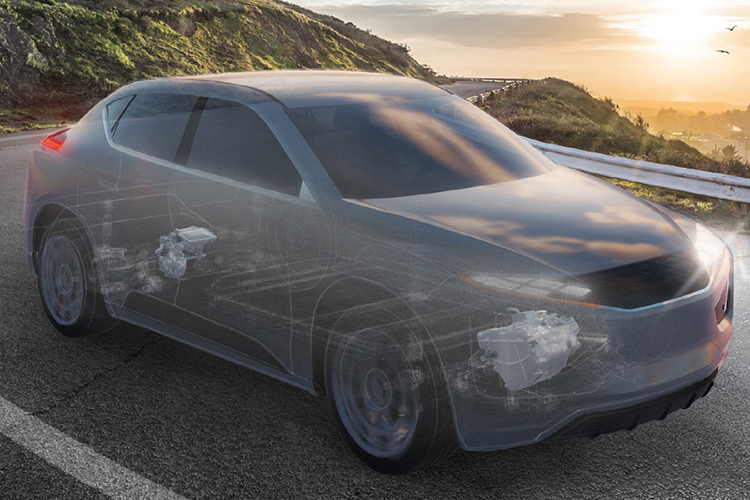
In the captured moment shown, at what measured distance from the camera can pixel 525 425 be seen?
3176 mm

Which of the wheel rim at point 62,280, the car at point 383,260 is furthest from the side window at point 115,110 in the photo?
the wheel rim at point 62,280

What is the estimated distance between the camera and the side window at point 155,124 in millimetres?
4703

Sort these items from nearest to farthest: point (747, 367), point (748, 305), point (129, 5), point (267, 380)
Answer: point (267, 380) < point (747, 367) < point (748, 305) < point (129, 5)

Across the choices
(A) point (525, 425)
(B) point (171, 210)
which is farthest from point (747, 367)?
(B) point (171, 210)

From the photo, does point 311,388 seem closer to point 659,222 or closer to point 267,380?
point 267,380

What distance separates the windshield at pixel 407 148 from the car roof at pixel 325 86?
0.23ft

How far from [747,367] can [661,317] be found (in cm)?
222

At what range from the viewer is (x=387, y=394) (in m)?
3.53

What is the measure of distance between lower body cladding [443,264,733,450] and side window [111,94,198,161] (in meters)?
2.42

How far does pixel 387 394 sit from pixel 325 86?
210 cm

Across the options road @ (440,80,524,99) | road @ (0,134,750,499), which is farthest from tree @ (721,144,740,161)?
road @ (440,80,524,99)

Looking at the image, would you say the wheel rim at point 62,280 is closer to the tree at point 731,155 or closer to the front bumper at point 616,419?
the front bumper at point 616,419

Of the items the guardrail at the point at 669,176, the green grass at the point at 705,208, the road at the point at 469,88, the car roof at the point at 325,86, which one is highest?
the car roof at the point at 325,86

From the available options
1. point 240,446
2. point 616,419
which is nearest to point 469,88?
point 240,446
